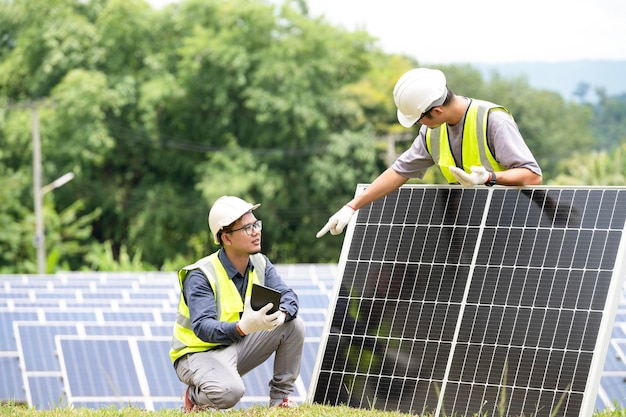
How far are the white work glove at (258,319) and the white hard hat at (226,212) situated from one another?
654 millimetres

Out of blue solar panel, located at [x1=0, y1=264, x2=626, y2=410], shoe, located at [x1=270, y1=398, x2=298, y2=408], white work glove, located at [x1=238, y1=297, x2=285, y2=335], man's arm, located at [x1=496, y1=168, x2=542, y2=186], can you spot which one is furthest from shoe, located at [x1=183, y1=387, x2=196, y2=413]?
man's arm, located at [x1=496, y1=168, x2=542, y2=186]

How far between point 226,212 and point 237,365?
3.52 ft

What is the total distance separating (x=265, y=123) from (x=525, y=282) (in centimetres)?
4108

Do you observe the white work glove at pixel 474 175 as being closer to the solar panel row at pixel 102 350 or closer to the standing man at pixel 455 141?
the standing man at pixel 455 141

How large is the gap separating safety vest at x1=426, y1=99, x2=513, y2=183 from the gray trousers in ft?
5.17

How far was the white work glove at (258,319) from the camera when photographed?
25.6 ft

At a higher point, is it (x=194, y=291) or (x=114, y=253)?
(x=194, y=291)

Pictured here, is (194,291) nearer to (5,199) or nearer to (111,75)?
(5,199)

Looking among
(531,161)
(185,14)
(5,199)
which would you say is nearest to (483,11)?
(185,14)

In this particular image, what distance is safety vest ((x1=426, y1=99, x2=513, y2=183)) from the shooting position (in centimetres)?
836

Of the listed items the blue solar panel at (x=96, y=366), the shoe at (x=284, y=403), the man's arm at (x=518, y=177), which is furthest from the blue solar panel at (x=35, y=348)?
the man's arm at (x=518, y=177)

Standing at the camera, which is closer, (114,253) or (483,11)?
(114,253)

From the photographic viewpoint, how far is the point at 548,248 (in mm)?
7930

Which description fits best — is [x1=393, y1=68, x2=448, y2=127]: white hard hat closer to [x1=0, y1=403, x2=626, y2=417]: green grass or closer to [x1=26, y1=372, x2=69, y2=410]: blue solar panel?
[x1=0, y1=403, x2=626, y2=417]: green grass
